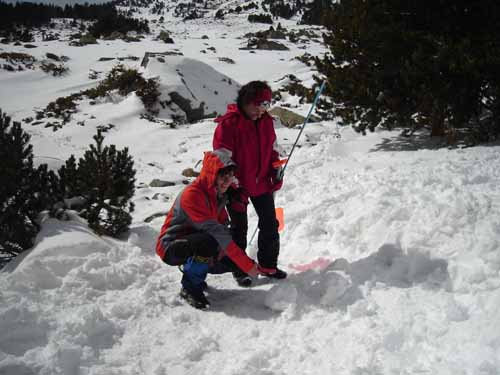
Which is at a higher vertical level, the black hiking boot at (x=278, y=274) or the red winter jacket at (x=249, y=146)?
the red winter jacket at (x=249, y=146)

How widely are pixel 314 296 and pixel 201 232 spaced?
116 centimetres

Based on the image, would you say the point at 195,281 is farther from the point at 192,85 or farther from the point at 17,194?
the point at 192,85

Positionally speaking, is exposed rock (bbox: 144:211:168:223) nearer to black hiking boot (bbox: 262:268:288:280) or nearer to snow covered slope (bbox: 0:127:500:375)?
snow covered slope (bbox: 0:127:500:375)

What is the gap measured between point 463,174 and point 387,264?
1.77 m

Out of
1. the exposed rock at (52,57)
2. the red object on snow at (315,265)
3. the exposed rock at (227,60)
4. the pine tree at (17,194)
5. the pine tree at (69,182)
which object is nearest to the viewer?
the red object on snow at (315,265)

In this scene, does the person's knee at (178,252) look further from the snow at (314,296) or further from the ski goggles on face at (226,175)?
the ski goggles on face at (226,175)

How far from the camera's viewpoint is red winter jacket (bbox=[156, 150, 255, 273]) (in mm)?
3293

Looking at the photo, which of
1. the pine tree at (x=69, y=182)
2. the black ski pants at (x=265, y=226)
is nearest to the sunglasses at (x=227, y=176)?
the black ski pants at (x=265, y=226)

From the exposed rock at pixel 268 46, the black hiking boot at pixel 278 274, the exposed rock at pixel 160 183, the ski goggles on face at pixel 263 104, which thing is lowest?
the exposed rock at pixel 160 183

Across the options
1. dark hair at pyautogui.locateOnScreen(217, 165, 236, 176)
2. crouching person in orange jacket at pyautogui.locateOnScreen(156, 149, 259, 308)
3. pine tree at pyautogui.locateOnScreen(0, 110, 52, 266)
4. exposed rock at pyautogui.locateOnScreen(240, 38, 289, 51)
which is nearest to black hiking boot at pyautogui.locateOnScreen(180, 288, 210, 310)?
→ crouching person in orange jacket at pyautogui.locateOnScreen(156, 149, 259, 308)

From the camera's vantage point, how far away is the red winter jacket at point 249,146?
3.44 metres

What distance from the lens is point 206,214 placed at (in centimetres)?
334

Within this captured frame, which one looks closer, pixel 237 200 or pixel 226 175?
pixel 226 175

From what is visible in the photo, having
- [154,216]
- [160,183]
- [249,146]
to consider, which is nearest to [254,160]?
[249,146]
